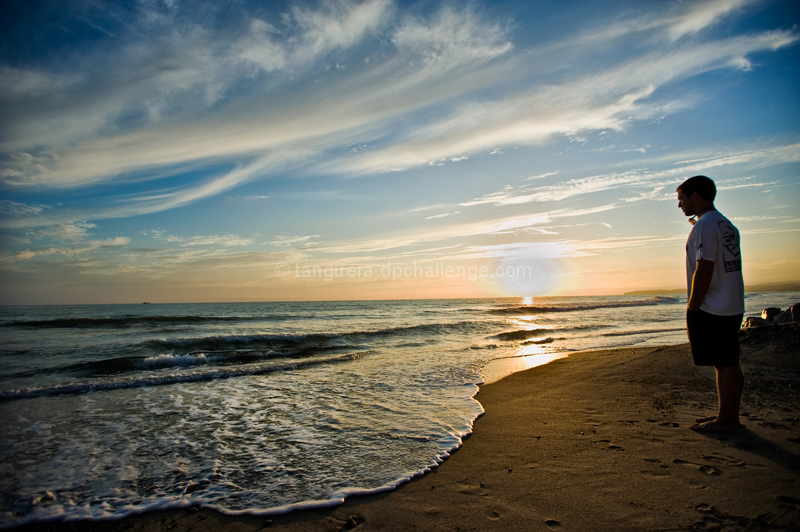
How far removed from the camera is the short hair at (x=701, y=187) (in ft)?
12.0

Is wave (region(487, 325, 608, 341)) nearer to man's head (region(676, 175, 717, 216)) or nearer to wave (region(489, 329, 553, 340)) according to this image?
wave (region(489, 329, 553, 340))

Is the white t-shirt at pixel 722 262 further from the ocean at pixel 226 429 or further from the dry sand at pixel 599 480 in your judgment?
the ocean at pixel 226 429

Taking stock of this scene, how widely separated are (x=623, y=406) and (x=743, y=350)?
13.5 feet

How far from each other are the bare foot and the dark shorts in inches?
26.5

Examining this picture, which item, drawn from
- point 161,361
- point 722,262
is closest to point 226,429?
point 722,262

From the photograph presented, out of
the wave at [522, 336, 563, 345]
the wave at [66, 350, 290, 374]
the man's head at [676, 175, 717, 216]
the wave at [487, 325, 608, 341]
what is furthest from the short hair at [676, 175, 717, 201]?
the wave at [487, 325, 608, 341]

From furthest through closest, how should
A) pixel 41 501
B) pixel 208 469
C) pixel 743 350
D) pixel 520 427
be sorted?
pixel 743 350 < pixel 520 427 < pixel 208 469 < pixel 41 501

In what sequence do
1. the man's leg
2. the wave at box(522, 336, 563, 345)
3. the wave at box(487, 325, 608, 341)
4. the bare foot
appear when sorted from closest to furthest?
the man's leg
the bare foot
the wave at box(522, 336, 563, 345)
the wave at box(487, 325, 608, 341)

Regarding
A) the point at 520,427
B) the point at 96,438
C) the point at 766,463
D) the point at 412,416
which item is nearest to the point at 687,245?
the point at 766,463

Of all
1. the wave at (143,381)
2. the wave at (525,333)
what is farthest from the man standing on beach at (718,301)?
the wave at (525,333)

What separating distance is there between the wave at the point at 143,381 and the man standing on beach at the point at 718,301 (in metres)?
8.90

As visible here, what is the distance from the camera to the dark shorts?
342 cm

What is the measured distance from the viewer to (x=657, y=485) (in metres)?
2.77

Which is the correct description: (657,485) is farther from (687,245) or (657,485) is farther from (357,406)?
(357,406)
